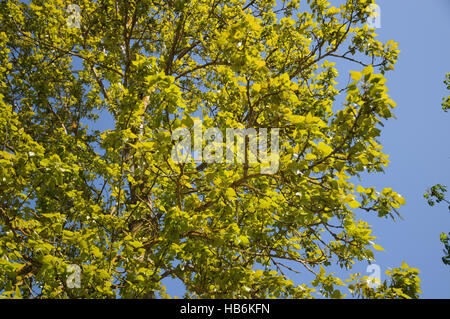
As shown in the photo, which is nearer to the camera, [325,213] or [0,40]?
[325,213]

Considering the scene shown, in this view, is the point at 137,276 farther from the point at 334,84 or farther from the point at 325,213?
the point at 334,84

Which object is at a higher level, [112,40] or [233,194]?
[112,40]

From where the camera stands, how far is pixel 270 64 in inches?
274

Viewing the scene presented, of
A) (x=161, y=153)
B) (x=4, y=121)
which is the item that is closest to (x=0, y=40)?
(x=4, y=121)

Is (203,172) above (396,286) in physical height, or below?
above

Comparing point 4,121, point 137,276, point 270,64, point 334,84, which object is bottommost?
point 137,276

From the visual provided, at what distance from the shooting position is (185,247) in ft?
13.2

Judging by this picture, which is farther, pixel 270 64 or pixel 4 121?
pixel 270 64
